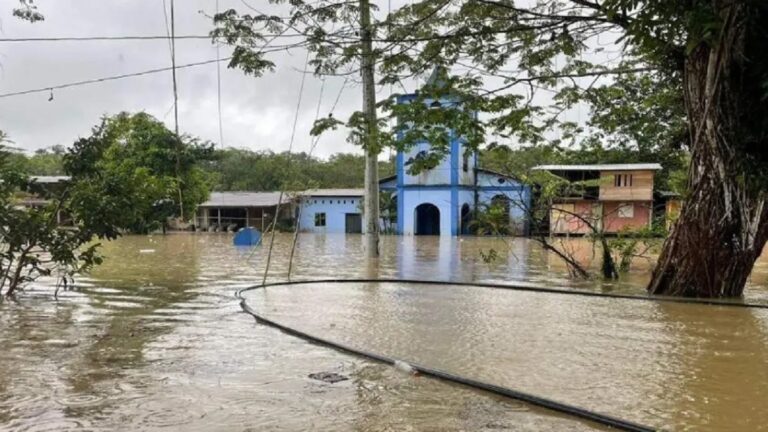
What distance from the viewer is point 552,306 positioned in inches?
352

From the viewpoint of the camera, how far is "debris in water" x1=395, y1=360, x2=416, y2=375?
16.6ft

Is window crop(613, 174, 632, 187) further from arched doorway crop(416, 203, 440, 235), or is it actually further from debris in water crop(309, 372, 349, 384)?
debris in water crop(309, 372, 349, 384)

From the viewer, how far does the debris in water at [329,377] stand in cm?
487

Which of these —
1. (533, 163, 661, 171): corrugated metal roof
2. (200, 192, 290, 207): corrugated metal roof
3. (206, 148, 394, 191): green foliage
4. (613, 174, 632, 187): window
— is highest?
(206, 148, 394, 191): green foliage

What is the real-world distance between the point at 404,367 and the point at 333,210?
136 feet

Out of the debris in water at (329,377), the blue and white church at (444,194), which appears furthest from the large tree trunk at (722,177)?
the blue and white church at (444,194)

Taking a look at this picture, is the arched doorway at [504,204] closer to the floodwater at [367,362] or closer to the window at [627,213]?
the floodwater at [367,362]

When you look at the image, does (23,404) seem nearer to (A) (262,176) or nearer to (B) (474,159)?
(B) (474,159)

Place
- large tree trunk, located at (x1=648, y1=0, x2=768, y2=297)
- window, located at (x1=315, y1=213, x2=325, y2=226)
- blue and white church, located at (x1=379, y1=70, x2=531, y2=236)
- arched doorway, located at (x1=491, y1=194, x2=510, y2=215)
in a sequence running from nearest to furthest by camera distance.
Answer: large tree trunk, located at (x1=648, y1=0, x2=768, y2=297), arched doorway, located at (x1=491, y1=194, x2=510, y2=215), blue and white church, located at (x1=379, y1=70, x2=531, y2=236), window, located at (x1=315, y1=213, x2=325, y2=226)

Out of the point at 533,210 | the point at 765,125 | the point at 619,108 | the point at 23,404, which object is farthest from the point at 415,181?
the point at 23,404

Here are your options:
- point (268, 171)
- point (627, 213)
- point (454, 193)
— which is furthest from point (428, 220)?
point (268, 171)

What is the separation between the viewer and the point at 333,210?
1823 inches

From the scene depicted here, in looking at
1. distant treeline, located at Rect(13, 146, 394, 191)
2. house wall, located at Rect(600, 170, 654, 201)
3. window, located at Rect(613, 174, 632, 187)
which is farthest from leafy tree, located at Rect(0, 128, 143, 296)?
distant treeline, located at Rect(13, 146, 394, 191)

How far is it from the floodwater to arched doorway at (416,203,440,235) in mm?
30608
